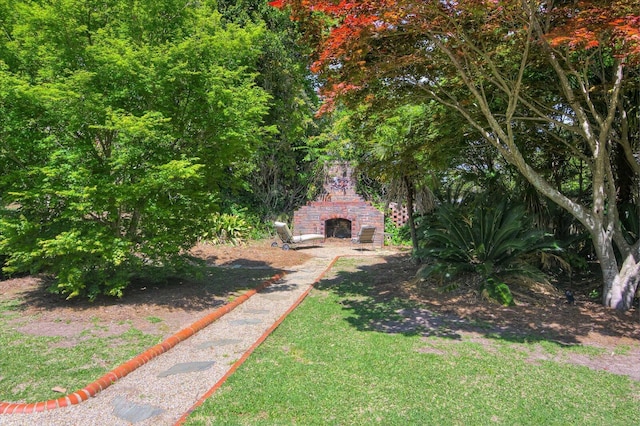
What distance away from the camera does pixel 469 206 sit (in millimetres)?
8234

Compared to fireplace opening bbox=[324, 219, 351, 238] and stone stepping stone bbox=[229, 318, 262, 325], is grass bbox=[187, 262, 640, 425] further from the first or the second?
fireplace opening bbox=[324, 219, 351, 238]

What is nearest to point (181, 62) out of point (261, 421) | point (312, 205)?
point (261, 421)

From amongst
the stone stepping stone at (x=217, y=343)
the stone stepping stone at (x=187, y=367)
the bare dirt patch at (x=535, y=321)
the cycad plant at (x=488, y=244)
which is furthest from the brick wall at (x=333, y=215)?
the stone stepping stone at (x=187, y=367)

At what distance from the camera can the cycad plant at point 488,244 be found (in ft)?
22.1

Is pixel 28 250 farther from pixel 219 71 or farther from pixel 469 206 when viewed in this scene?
pixel 469 206

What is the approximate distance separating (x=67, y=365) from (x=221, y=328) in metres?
1.83

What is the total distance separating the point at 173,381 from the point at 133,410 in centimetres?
53

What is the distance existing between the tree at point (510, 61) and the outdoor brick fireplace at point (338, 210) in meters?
8.54

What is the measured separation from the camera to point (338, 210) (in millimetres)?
16062

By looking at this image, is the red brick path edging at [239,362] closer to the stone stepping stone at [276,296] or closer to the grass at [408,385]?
the grass at [408,385]

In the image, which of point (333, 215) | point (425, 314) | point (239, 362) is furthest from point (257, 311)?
point (333, 215)

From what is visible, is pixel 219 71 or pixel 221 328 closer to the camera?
pixel 221 328

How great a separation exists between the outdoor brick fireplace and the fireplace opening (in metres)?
0.33

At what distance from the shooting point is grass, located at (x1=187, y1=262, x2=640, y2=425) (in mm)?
3072
